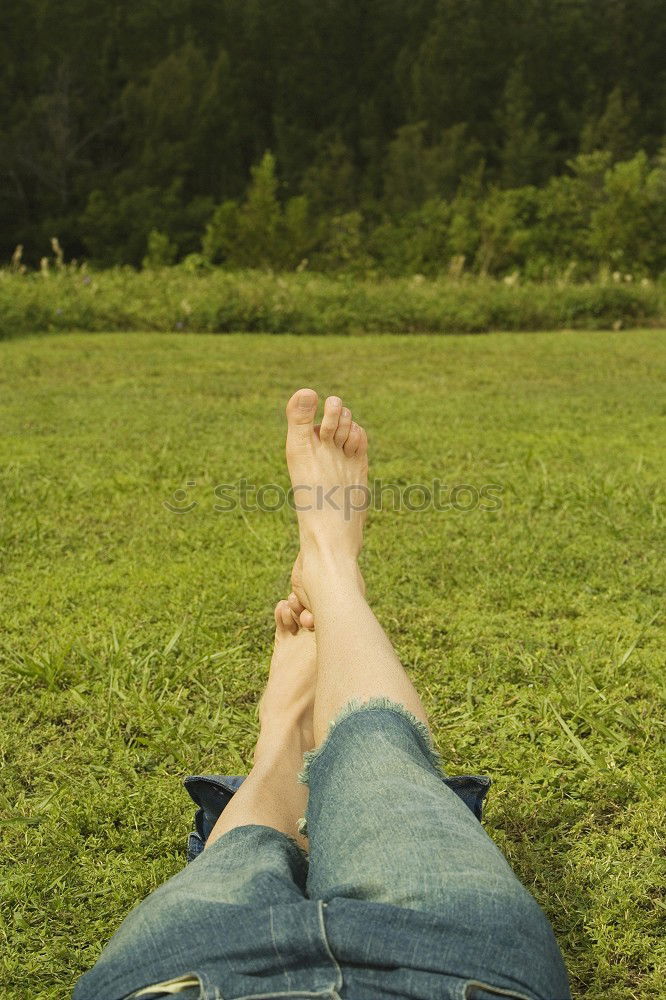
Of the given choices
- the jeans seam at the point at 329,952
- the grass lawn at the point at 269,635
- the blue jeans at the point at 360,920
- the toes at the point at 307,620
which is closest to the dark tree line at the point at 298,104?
the grass lawn at the point at 269,635

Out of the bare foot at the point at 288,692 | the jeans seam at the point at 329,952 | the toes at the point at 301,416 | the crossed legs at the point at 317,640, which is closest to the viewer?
the jeans seam at the point at 329,952

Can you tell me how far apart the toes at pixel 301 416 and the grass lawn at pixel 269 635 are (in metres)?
0.48

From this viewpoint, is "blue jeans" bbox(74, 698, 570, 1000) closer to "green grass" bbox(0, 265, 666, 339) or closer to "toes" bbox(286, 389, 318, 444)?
"toes" bbox(286, 389, 318, 444)

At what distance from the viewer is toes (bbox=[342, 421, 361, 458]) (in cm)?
213

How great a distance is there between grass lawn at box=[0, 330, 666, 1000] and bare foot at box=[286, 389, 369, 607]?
1.22ft

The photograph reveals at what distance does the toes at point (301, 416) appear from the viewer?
2035 millimetres

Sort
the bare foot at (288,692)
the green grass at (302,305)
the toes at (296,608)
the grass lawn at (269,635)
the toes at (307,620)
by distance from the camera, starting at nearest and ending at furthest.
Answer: the grass lawn at (269,635) < the bare foot at (288,692) < the toes at (307,620) < the toes at (296,608) < the green grass at (302,305)

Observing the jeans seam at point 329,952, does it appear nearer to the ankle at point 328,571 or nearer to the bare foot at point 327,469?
the ankle at point 328,571

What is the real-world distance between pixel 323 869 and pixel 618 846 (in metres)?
0.69

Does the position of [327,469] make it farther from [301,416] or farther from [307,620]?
[307,620]

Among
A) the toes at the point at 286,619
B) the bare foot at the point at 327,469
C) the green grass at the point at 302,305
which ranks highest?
the bare foot at the point at 327,469

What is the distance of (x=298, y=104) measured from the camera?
62.0 ft

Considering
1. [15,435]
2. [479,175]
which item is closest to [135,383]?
[15,435]

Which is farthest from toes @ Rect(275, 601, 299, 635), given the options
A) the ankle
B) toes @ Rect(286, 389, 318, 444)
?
toes @ Rect(286, 389, 318, 444)
